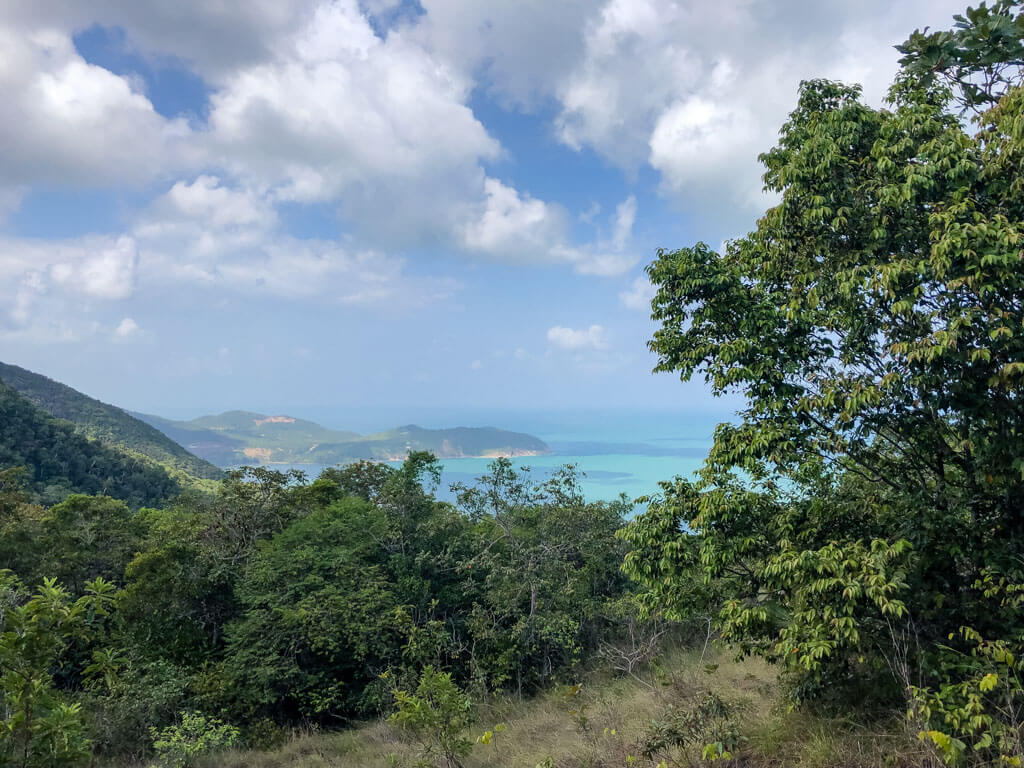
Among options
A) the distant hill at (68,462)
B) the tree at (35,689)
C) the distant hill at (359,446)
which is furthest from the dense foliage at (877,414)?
the distant hill at (359,446)

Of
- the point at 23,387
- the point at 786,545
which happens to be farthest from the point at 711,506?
the point at 23,387

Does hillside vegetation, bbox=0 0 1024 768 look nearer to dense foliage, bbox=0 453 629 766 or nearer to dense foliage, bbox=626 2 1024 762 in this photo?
dense foliage, bbox=626 2 1024 762

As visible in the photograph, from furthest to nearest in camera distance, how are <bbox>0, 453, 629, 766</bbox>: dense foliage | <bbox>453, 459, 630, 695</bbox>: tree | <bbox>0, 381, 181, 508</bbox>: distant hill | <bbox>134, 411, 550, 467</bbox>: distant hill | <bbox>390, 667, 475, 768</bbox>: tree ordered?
<bbox>134, 411, 550, 467</bbox>: distant hill, <bbox>0, 381, 181, 508</bbox>: distant hill, <bbox>453, 459, 630, 695</bbox>: tree, <bbox>0, 453, 629, 766</bbox>: dense foliage, <bbox>390, 667, 475, 768</bbox>: tree

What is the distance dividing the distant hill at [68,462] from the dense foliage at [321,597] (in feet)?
122

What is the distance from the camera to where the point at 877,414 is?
5117 millimetres

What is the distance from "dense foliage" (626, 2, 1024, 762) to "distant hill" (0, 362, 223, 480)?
81387mm

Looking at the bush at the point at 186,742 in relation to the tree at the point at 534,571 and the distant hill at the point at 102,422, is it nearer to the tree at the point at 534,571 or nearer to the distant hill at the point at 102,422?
the tree at the point at 534,571

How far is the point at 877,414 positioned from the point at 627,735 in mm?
4553

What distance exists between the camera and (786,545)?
16.1 feet

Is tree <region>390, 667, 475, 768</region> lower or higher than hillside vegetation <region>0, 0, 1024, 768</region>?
lower

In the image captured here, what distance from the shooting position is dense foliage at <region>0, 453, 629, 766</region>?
11.9m

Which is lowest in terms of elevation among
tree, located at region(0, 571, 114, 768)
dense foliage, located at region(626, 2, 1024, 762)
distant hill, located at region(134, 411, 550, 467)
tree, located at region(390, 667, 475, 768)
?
distant hill, located at region(134, 411, 550, 467)

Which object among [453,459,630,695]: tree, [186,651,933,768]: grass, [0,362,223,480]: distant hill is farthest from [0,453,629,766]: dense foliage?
[0,362,223,480]: distant hill

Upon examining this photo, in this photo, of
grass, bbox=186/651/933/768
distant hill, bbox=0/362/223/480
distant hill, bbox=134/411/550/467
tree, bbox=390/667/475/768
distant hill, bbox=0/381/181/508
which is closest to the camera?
grass, bbox=186/651/933/768
